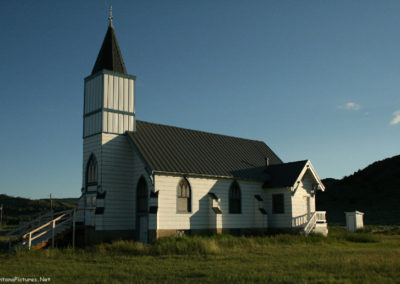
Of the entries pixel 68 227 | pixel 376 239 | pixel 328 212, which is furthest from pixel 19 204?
pixel 376 239

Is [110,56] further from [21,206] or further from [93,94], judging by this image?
[21,206]

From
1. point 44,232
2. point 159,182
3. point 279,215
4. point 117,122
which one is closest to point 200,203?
point 159,182

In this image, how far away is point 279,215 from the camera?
3138 centimetres

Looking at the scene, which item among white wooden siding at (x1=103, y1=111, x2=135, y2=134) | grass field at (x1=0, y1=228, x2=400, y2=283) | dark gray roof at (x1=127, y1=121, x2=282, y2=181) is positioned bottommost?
grass field at (x1=0, y1=228, x2=400, y2=283)

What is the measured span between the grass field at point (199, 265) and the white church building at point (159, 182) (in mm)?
3879

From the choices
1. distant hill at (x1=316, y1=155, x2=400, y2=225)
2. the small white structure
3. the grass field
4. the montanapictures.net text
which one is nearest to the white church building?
the grass field

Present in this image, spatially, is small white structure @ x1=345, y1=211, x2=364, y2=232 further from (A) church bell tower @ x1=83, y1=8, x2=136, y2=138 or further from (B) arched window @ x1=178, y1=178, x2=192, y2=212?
(A) church bell tower @ x1=83, y1=8, x2=136, y2=138

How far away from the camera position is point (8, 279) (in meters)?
13.5

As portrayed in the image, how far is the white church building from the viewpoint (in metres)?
26.6

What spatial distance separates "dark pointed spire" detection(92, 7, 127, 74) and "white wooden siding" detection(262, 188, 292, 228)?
1308 centimetres

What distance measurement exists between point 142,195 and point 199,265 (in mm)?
11669

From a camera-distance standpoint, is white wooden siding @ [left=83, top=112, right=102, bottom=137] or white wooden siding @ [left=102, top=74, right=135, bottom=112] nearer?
white wooden siding @ [left=83, top=112, right=102, bottom=137]

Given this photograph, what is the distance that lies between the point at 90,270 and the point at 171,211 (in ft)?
38.7

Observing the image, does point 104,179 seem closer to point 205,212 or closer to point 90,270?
point 205,212
